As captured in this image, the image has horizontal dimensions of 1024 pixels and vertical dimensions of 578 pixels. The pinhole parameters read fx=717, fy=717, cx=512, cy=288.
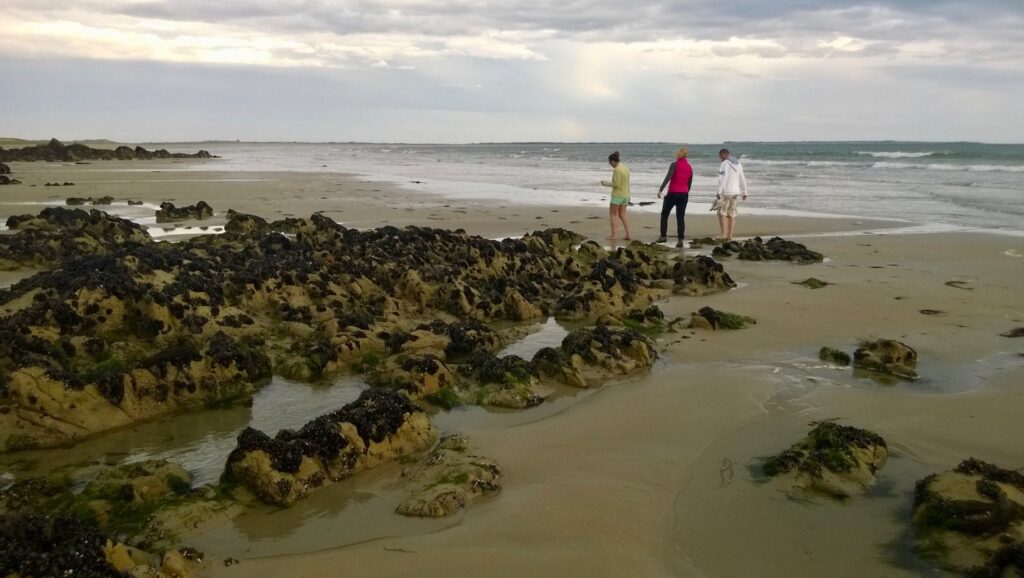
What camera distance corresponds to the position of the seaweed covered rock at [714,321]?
296 inches

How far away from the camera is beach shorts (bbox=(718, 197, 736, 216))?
14.2 m

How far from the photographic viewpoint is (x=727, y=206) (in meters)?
14.3

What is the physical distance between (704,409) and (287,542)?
312cm

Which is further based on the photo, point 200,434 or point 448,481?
point 200,434

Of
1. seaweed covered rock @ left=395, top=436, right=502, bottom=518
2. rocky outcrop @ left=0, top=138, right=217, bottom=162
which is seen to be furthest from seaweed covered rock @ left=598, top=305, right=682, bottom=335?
rocky outcrop @ left=0, top=138, right=217, bottom=162

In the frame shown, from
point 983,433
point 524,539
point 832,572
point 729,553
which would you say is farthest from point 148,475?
point 983,433

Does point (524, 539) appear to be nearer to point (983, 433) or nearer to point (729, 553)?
point (729, 553)

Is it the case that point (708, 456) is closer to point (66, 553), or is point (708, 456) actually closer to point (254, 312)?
point (66, 553)

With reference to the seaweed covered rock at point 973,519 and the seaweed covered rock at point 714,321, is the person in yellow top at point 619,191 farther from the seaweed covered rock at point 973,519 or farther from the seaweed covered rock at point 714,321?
the seaweed covered rock at point 973,519

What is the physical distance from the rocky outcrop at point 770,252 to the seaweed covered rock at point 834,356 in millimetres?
5575

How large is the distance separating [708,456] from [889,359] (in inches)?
100

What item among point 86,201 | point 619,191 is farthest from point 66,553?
point 86,201

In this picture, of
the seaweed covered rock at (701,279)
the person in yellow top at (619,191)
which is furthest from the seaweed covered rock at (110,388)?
the person in yellow top at (619,191)

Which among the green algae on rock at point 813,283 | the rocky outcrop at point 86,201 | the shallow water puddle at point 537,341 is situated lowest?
the shallow water puddle at point 537,341
